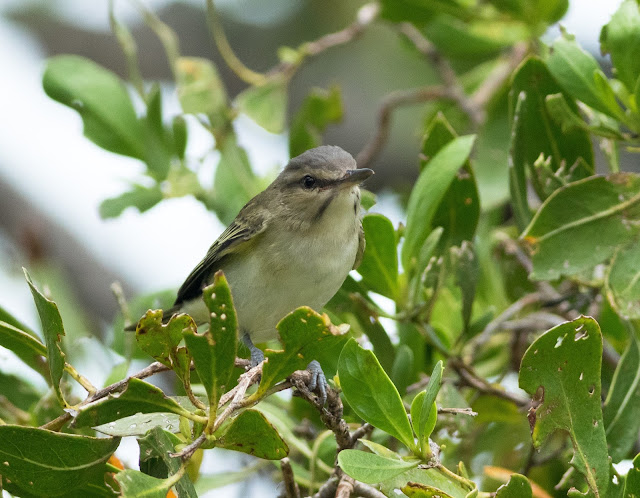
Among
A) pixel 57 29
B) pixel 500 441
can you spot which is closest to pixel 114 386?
pixel 500 441

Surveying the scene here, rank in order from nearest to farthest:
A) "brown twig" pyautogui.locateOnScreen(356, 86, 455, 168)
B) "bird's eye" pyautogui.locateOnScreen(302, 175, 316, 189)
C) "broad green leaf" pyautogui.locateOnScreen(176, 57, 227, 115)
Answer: "bird's eye" pyautogui.locateOnScreen(302, 175, 316, 189) → "broad green leaf" pyautogui.locateOnScreen(176, 57, 227, 115) → "brown twig" pyautogui.locateOnScreen(356, 86, 455, 168)

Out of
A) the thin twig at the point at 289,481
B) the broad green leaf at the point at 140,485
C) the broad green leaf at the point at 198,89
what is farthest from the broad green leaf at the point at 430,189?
the broad green leaf at the point at 198,89

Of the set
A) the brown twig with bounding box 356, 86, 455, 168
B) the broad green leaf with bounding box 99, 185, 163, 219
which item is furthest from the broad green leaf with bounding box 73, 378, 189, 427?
the brown twig with bounding box 356, 86, 455, 168

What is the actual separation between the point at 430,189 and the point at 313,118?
1.64 meters

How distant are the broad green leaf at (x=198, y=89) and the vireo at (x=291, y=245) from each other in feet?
2.05

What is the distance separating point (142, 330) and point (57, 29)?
629 cm

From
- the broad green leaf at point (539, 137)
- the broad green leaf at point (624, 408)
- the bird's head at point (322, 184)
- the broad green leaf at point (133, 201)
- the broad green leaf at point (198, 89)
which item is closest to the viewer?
the broad green leaf at point (624, 408)

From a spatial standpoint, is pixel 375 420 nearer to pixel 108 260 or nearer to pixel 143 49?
pixel 108 260

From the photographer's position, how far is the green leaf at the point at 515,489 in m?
1.70

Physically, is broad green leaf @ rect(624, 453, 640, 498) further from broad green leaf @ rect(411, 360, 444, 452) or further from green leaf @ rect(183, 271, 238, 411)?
green leaf @ rect(183, 271, 238, 411)

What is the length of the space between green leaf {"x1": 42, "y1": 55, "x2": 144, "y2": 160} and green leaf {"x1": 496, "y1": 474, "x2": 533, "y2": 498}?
87.3 inches

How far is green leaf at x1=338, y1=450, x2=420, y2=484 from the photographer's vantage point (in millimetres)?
1656

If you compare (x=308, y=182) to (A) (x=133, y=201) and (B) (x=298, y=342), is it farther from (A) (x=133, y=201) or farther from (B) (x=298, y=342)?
(B) (x=298, y=342)

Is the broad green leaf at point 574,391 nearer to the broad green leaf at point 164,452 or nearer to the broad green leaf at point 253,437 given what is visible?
the broad green leaf at point 253,437
